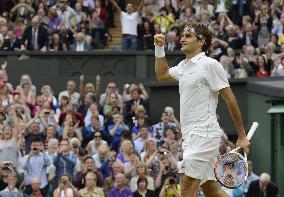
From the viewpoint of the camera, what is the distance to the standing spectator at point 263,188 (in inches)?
696

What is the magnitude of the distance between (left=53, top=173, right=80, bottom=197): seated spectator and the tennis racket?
7022 millimetres

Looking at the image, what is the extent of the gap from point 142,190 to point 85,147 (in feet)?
7.54

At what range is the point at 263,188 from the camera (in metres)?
17.7

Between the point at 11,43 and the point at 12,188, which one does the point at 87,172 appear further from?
the point at 11,43

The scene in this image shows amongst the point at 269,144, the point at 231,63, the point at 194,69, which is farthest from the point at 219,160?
the point at 231,63

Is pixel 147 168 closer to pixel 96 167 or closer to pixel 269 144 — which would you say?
pixel 96 167

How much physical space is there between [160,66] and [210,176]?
122 cm

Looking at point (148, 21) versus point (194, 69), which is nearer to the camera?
point (194, 69)

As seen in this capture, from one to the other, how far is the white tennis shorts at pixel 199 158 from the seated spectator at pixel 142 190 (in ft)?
23.2

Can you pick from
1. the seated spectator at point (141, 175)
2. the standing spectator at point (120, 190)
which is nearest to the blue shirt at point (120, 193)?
the standing spectator at point (120, 190)

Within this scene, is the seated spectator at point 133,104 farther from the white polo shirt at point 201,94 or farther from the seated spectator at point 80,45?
the white polo shirt at point 201,94

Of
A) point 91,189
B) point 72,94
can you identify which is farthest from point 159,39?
point 72,94

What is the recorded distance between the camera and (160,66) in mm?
10711

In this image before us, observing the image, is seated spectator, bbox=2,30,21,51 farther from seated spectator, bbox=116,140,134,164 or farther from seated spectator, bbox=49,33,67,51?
seated spectator, bbox=116,140,134,164
